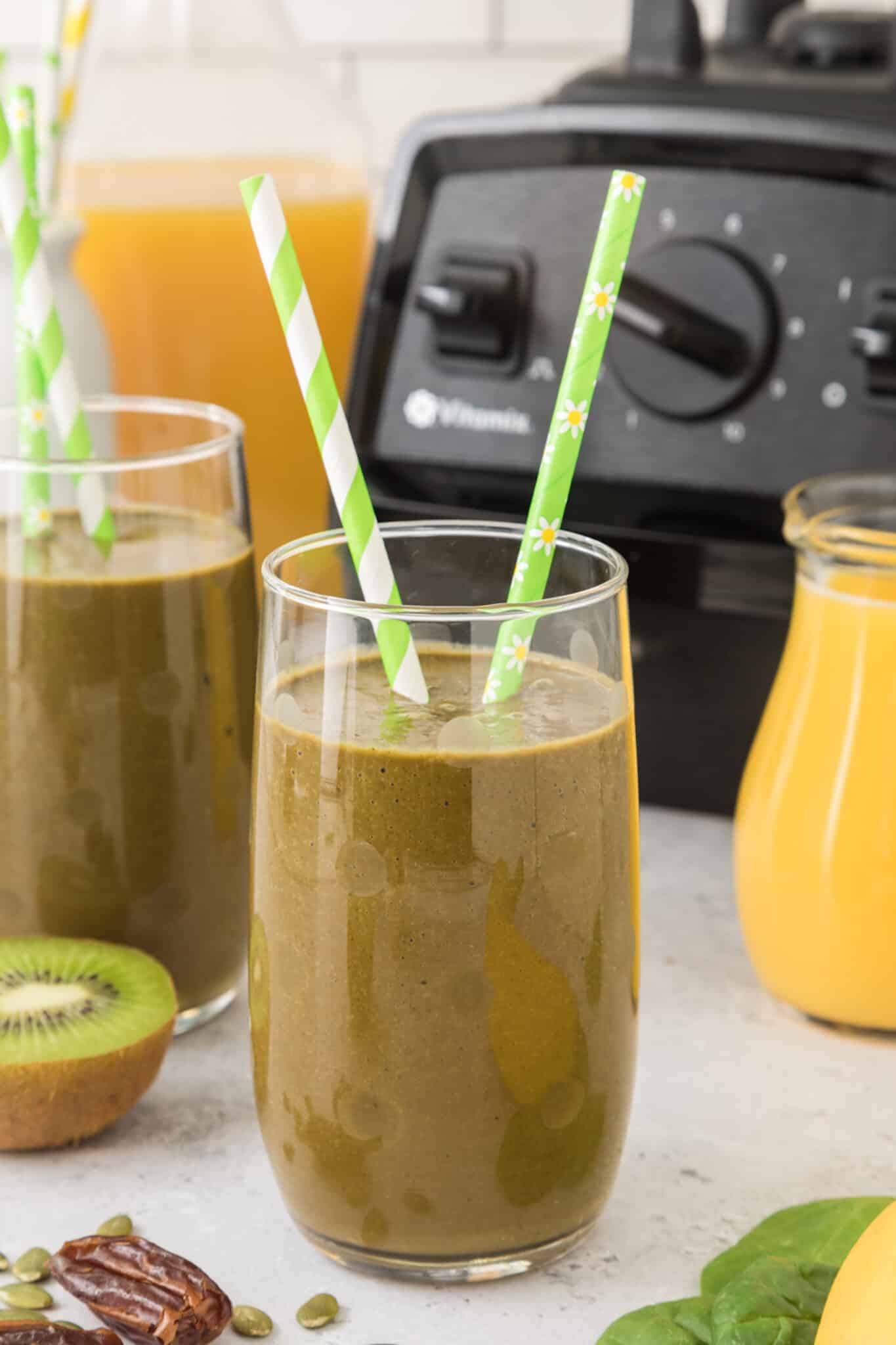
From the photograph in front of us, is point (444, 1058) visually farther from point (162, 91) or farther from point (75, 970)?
point (162, 91)

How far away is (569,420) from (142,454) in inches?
11.3

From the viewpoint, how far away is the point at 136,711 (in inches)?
30.8

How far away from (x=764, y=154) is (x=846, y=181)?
0.16 ft

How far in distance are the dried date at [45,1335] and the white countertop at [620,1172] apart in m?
0.04

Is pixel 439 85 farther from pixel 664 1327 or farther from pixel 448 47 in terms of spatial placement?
pixel 664 1327

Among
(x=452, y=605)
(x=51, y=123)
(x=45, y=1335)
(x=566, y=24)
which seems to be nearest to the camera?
(x=45, y=1335)

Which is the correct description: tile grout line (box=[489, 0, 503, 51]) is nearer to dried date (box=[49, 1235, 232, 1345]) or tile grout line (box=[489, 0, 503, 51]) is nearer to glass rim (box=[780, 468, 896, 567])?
glass rim (box=[780, 468, 896, 567])

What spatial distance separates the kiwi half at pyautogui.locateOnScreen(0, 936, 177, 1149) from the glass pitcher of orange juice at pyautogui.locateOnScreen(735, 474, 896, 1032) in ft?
0.95

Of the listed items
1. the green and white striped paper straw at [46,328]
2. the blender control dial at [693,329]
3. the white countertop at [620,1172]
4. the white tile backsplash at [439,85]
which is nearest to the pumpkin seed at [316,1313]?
the white countertop at [620,1172]

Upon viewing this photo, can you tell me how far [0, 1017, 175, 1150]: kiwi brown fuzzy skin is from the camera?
2.31ft

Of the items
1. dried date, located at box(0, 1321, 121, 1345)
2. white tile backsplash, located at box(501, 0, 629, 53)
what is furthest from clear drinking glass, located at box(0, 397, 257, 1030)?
white tile backsplash, located at box(501, 0, 629, 53)

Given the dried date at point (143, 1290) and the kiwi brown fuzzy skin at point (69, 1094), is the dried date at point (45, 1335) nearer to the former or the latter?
the dried date at point (143, 1290)

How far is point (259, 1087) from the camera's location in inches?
26.4

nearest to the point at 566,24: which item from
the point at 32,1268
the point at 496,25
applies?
the point at 496,25
